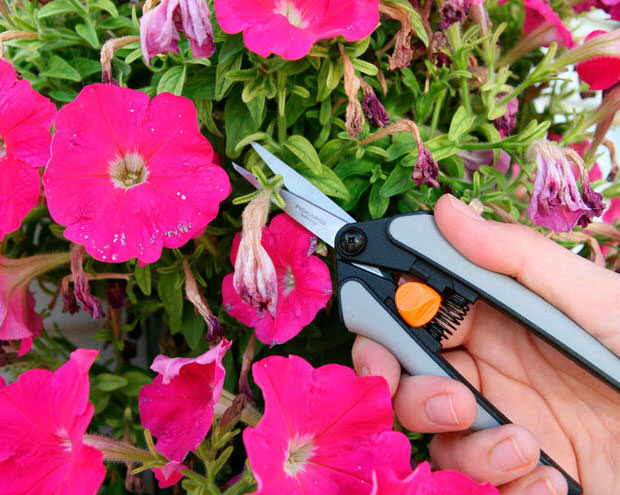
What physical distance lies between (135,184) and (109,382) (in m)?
0.30

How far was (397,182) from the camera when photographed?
2.01 ft

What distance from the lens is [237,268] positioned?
517 mm

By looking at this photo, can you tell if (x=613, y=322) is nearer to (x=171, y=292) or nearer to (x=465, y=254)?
(x=465, y=254)

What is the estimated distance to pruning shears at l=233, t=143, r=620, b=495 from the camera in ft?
1.81

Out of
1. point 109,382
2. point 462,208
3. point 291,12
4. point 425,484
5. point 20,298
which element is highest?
point 291,12

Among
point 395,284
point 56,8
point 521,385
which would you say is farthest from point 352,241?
point 56,8

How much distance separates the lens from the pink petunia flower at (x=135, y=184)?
0.53 m

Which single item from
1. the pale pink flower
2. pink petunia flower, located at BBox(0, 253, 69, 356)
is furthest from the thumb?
pink petunia flower, located at BBox(0, 253, 69, 356)

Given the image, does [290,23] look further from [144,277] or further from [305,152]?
[144,277]

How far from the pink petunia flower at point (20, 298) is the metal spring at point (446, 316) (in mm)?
406

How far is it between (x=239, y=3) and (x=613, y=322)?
433 millimetres

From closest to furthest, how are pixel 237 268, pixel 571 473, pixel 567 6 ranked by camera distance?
pixel 237 268 → pixel 571 473 → pixel 567 6

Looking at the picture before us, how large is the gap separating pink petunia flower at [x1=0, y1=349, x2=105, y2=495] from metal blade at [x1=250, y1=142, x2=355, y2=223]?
233 millimetres

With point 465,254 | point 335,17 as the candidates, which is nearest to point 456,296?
point 465,254
